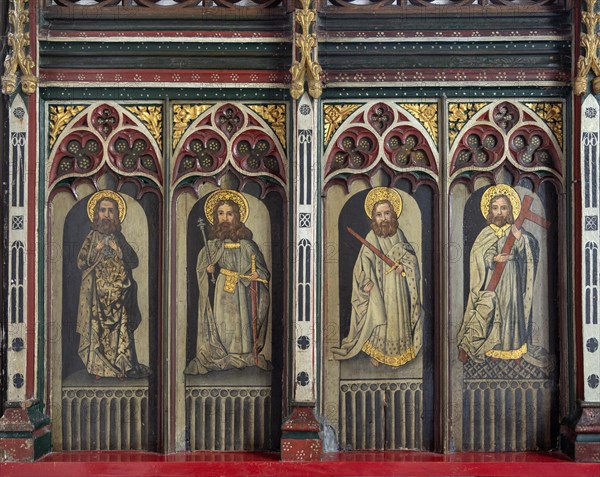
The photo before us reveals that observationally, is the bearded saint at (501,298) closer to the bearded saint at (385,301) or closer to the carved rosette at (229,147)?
the bearded saint at (385,301)

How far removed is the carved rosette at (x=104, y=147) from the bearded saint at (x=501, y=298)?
2784 millimetres

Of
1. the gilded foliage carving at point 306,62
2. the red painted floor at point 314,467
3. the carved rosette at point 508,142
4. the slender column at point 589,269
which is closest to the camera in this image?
the red painted floor at point 314,467

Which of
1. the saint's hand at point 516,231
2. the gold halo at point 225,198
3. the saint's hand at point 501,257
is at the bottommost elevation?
the saint's hand at point 501,257

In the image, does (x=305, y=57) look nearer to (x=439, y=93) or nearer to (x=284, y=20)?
(x=284, y=20)

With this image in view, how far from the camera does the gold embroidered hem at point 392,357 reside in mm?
7598

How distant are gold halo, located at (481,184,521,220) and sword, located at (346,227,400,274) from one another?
86 centimetres

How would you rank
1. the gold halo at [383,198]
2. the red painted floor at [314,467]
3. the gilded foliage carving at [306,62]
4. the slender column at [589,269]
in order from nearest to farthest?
1. the red painted floor at [314,467]
2. the slender column at [589,269]
3. the gilded foliage carving at [306,62]
4. the gold halo at [383,198]

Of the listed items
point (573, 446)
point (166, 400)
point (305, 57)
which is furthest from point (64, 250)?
point (573, 446)

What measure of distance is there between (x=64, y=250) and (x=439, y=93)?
3.40 meters

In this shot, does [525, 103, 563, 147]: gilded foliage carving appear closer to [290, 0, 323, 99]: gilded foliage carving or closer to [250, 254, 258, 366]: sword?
[290, 0, 323, 99]: gilded foliage carving

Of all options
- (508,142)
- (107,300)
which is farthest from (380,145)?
(107,300)

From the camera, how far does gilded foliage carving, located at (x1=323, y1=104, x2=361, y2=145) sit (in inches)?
299

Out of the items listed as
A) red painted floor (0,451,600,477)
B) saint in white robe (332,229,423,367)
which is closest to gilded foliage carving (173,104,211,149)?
saint in white robe (332,229,423,367)

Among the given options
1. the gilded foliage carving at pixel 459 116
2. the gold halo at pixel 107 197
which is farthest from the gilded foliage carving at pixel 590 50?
the gold halo at pixel 107 197
